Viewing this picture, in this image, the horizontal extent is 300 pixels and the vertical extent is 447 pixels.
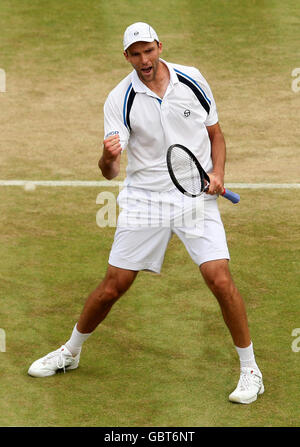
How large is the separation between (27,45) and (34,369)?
25.6ft

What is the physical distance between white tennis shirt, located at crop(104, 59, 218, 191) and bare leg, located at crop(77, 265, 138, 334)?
644 mm

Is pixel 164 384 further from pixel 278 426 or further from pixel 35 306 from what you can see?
pixel 35 306

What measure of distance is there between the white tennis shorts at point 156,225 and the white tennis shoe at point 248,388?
34.7 inches

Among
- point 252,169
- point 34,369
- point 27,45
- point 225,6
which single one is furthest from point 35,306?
point 225,6

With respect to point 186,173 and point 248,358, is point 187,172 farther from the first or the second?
point 248,358

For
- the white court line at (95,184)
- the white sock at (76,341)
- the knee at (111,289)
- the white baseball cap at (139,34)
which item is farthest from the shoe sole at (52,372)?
the white court line at (95,184)

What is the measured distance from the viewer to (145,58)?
7.85m

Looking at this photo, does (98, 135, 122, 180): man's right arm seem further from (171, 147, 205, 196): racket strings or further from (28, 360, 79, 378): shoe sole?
(28, 360, 79, 378): shoe sole

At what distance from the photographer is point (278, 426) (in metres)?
7.59

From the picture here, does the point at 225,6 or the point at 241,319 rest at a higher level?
the point at 225,6

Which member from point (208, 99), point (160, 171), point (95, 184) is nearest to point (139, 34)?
point (208, 99)

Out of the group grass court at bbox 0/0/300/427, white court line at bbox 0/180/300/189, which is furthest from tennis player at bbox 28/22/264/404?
white court line at bbox 0/180/300/189

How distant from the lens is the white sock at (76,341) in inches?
328

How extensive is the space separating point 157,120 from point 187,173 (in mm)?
430
